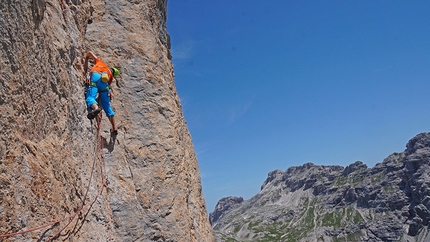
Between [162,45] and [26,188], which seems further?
[162,45]

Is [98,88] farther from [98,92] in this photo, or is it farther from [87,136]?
[87,136]

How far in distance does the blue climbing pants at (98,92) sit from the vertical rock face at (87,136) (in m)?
0.33

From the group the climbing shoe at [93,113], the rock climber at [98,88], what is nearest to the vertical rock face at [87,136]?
the climbing shoe at [93,113]

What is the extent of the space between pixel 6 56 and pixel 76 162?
125 inches

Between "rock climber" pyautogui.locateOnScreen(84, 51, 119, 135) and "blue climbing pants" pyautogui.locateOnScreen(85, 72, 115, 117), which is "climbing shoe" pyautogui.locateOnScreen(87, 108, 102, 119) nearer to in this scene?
"rock climber" pyautogui.locateOnScreen(84, 51, 119, 135)

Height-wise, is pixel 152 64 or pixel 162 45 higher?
pixel 162 45

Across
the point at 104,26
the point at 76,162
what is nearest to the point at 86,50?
the point at 104,26

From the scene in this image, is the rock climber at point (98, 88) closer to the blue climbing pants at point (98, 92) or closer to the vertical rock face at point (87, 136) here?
the blue climbing pants at point (98, 92)

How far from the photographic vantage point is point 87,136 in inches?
377

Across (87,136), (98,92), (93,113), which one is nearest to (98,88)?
(98,92)

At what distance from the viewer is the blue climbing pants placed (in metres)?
10.2

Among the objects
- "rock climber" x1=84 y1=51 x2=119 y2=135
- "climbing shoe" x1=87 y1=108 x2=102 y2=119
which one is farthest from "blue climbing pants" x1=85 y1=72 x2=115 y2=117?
"climbing shoe" x1=87 y1=108 x2=102 y2=119

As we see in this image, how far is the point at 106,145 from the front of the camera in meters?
10.7

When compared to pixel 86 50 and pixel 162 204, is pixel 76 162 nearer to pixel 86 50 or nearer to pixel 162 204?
pixel 162 204
